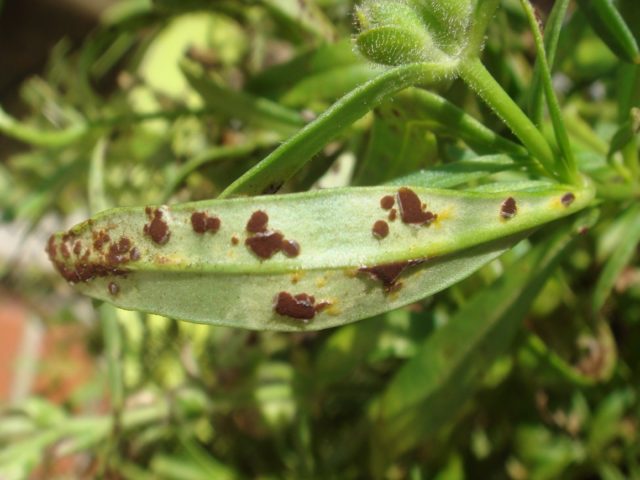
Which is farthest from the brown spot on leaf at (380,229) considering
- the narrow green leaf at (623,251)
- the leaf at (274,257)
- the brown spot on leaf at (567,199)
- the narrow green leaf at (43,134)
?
the narrow green leaf at (43,134)

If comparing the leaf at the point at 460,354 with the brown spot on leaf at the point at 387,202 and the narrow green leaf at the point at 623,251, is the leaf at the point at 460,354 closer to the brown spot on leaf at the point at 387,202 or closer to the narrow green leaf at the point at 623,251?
the narrow green leaf at the point at 623,251

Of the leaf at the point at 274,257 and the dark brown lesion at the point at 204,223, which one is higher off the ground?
the dark brown lesion at the point at 204,223

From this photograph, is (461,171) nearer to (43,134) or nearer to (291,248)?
(291,248)

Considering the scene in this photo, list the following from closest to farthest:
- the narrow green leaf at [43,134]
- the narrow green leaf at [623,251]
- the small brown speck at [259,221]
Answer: the small brown speck at [259,221] → the narrow green leaf at [623,251] → the narrow green leaf at [43,134]

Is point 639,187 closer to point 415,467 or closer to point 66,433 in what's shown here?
point 415,467

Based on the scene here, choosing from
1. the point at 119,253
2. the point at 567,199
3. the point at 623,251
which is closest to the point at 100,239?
the point at 119,253

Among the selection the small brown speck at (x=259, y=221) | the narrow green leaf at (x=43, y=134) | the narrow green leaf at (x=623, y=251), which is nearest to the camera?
the small brown speck at (x=259, y=221)
